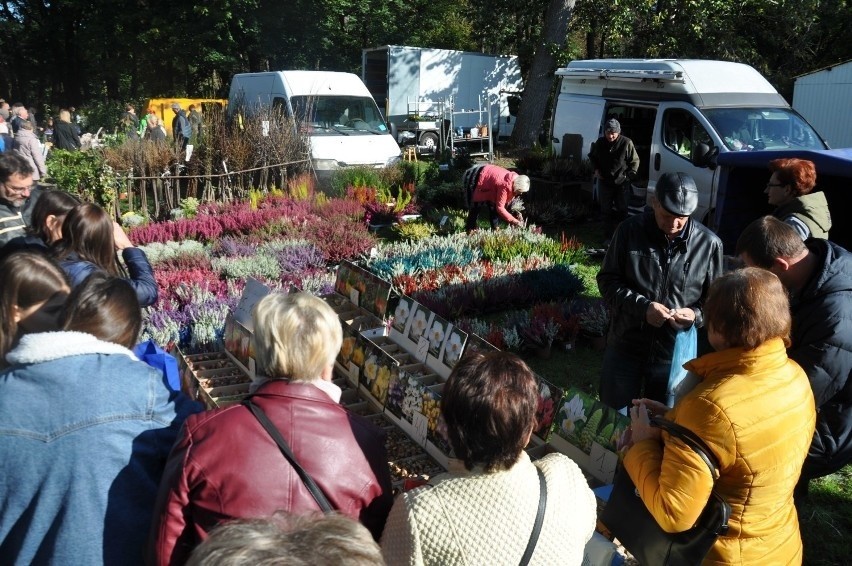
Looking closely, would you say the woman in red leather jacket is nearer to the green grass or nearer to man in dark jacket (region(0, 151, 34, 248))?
the green grass

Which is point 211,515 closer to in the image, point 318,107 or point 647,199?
point 647,199

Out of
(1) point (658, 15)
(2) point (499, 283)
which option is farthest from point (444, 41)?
(2) point (499, 283)

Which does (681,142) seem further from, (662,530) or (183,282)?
(662,530)

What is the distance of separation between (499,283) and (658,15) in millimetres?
14777

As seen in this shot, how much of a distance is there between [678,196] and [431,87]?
64.7 feet

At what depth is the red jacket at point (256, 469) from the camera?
1711 mm

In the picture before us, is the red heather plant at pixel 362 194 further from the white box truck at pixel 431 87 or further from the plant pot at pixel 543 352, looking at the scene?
the white box truck at pixel 431 87

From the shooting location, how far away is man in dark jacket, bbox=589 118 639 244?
8578 millimetres

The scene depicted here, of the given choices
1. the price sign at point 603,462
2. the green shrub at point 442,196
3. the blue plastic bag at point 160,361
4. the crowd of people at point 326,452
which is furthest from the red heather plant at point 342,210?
the crowd of people at point 326,452

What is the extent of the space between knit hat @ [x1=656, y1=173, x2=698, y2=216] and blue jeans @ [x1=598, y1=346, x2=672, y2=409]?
0.73m

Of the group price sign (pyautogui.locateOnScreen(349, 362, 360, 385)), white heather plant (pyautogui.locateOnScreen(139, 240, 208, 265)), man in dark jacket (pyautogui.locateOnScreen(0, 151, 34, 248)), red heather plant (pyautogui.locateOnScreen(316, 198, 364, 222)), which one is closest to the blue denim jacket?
price sign (pyautogui.locateOnScreen(349, 362, 360, 385))

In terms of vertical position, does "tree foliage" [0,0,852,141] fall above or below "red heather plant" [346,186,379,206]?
above

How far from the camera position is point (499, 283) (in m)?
6.43

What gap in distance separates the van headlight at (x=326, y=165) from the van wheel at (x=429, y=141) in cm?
868
